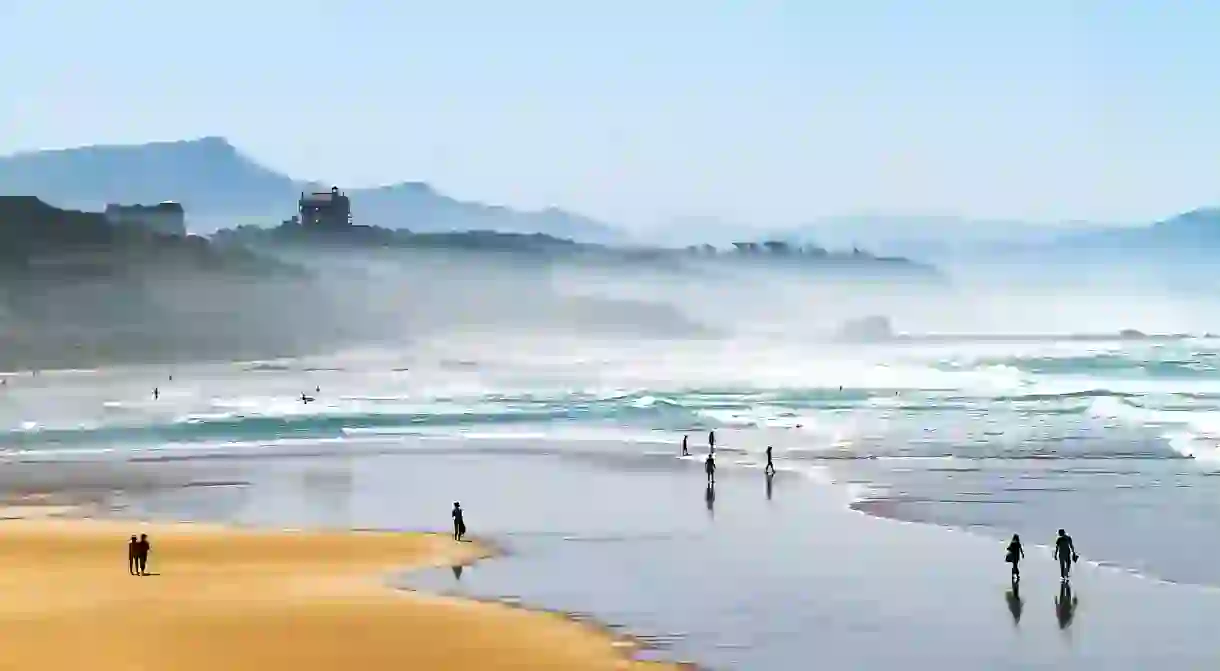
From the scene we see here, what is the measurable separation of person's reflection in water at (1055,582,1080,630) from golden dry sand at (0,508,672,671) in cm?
486

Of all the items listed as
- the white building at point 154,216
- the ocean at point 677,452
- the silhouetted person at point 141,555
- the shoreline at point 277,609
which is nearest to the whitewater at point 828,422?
the ocean at point 677,452

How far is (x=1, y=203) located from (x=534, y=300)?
6312 cm

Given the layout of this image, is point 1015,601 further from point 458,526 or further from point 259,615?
point 259,615

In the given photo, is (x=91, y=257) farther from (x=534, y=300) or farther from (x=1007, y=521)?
(x=1007, y=521)

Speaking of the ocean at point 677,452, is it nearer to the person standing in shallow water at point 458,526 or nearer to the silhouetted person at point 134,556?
the person standing in shallow water at point 458,526

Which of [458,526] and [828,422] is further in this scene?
[828,422]

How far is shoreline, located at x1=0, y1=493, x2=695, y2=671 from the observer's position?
45.9ft

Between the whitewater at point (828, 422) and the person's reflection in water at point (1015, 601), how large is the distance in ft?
7.35

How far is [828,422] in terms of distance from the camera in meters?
42.2

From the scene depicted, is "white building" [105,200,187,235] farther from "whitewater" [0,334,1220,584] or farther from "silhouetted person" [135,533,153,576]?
"silhouetted person" [135,533,153,576]

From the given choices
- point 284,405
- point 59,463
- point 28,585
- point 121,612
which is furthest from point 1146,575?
point 284,405

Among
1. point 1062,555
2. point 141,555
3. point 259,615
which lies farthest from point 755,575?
point 141,555

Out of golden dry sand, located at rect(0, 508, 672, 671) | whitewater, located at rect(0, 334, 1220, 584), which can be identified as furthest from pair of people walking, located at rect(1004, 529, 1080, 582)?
golden dry sand, located at rect(0, 508, 672, 671)

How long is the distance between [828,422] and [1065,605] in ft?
85.4
